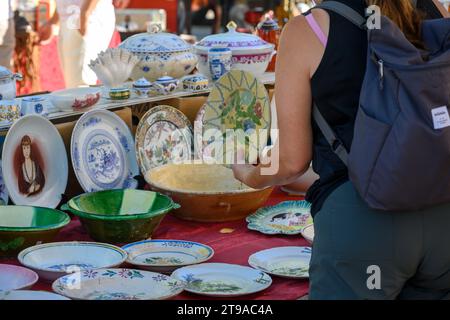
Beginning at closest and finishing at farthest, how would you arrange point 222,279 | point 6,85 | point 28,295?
point 28,295 → point 222,279 → point 6,85

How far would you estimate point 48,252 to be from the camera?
221 centimetres

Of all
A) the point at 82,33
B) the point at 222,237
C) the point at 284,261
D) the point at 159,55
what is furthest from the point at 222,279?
the point at 82,33

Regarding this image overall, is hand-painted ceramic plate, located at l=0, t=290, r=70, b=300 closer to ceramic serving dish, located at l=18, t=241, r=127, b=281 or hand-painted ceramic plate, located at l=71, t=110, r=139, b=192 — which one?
ceramic serving dish, located at l=18, t=241, r=127, b=281

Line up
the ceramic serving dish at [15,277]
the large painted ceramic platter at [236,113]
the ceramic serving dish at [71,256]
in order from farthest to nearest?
1. the large painted ceramic platter at [236,113]
2. the ceramic serving dish at [71,256]
3. the ceramic serving dish at [15,277]

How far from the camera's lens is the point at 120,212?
255cm

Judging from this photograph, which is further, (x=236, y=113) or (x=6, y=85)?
(x=236, y=113)

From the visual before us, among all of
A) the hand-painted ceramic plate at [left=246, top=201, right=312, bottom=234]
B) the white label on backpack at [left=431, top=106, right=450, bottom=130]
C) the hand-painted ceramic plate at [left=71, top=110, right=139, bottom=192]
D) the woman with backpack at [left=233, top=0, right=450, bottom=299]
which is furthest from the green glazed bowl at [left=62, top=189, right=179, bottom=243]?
the white label on backpack at [left=431, top=106, right=450, bottom=130]

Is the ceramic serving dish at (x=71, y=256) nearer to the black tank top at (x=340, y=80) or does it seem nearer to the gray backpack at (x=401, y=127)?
the black tank top at (x=340, y=80)

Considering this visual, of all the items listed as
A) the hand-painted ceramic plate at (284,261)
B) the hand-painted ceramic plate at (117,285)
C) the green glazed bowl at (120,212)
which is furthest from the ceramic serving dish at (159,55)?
the hand-painted ceramic plate at (117,285)

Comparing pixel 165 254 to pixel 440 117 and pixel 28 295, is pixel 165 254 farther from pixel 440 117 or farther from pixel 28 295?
pixel 440 117

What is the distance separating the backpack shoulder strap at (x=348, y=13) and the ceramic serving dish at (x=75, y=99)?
4.33 ft

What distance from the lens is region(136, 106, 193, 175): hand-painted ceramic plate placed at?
2932 millimetres

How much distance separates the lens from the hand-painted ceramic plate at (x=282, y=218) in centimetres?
257

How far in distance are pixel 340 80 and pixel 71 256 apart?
0.98 metres
